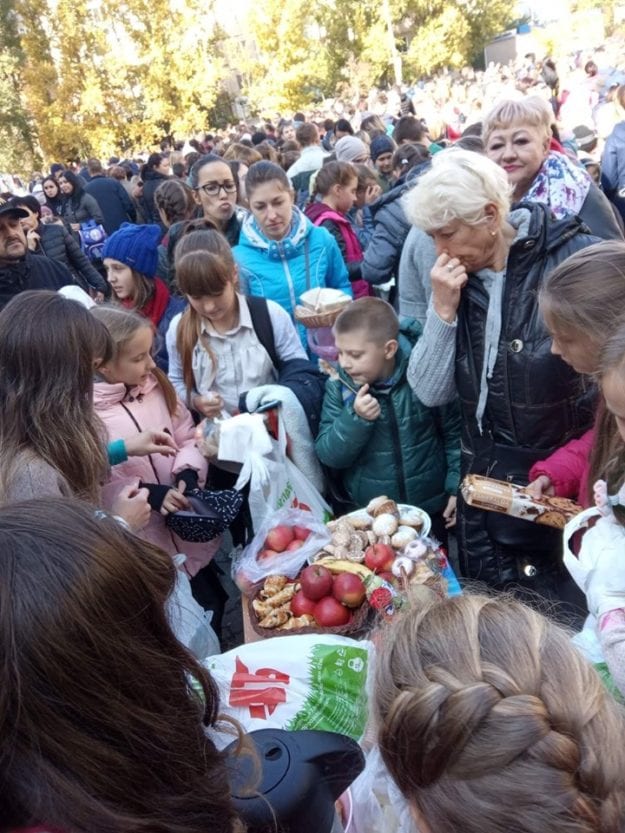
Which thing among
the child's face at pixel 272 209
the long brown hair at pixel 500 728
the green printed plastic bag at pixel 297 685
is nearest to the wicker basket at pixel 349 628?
the green printed plastic bag at pixel 297 685

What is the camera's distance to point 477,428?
7.59 feet

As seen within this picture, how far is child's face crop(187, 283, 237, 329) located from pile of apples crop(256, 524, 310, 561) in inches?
41.0

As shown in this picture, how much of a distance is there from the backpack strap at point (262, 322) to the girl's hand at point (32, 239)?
10.3 ft

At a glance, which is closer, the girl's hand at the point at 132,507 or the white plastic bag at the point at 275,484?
the girl's hand at the point at 132,507

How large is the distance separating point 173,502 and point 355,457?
0.75 meters

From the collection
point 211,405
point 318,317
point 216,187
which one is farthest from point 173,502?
point 216,187

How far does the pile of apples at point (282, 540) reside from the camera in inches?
92.3

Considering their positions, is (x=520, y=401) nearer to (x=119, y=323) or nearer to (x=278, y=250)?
(x=119, y=323)

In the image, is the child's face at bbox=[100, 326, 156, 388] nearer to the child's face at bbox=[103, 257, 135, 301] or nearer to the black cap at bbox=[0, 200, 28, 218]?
the child's face at bbox=[103, 257, 135, 301]

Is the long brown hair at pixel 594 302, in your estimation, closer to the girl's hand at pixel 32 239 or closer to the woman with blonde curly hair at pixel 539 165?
the woman with blonde curly hair at pixel 539 165

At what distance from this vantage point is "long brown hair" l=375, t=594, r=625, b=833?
869mm

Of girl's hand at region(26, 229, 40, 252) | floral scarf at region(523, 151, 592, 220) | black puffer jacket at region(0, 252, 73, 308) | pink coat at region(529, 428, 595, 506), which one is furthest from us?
girl's hand at region(26, 229, 40, 252)

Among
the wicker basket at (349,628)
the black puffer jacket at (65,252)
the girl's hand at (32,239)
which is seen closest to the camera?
the wicker basket at (349,628)

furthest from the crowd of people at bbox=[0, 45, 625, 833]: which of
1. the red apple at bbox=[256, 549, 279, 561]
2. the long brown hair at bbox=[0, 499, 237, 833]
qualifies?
the red apple at bbox=[256, 549, 279, 561]
